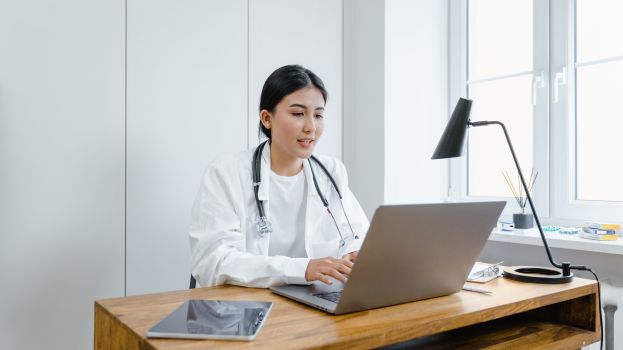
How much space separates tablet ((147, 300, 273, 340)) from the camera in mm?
750

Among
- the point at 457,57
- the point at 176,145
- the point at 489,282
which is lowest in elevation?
the point at 489,282

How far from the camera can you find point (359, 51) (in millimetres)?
2496

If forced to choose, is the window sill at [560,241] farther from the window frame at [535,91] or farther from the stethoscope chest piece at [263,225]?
the stethoscope chest piece at [263,225]

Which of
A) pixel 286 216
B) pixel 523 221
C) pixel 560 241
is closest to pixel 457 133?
pixel 286 216

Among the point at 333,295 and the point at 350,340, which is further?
the point at 333,295

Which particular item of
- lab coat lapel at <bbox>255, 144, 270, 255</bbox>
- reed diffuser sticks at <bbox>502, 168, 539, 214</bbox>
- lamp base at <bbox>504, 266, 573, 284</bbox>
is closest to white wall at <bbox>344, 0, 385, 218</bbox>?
reed diffuser sticks at <bbox>502, 168, 539, 214</bbox>

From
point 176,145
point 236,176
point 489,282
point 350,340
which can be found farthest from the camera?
point 176,145

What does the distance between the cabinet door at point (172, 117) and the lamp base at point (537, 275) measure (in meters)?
1.28

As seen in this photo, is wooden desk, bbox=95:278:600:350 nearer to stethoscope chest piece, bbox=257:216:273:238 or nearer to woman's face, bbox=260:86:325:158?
stethoscope chest piece, bbox=257:216:273:238

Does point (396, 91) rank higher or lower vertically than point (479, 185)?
higher

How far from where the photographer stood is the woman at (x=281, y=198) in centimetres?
136

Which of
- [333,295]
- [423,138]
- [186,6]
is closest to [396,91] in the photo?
[423,138]

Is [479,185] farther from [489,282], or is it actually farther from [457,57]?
[489,282]

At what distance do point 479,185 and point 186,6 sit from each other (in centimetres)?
165
